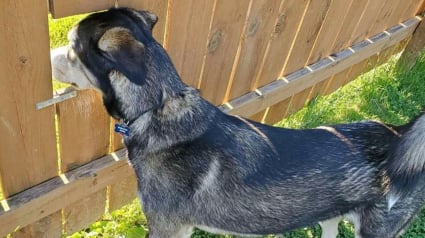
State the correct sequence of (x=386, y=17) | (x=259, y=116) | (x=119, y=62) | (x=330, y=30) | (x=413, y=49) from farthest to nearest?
(x=413, y=49) < (x=386, y=17) < (x=259, y=116) < (x=330, y=30) < (x=119, y=62)

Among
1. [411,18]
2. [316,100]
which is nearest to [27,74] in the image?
[316,100]

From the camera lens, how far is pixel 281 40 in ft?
12.3

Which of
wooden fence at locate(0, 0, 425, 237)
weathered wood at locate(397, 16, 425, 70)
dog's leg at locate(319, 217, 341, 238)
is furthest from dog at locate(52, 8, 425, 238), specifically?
weathered wood at locate(397, 16, 425, 70)

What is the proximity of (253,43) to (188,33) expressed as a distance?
0.69 metres

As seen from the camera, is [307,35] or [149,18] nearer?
[149,18]

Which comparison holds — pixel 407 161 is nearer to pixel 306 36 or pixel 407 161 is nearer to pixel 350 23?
pixel 306 36

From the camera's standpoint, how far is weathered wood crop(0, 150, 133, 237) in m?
2.80

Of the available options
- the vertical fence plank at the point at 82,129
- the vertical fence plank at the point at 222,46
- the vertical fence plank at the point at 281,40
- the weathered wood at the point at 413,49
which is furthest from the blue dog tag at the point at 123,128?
the weathered wood at the point at 413,49

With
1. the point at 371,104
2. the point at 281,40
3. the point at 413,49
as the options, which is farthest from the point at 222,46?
the point at 413,49

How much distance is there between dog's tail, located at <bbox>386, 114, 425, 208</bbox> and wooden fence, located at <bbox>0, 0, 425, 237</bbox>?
49.5 inches

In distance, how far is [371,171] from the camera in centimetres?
276

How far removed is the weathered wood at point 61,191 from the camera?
2.80 metres

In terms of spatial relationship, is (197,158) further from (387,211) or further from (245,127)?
(387,211)

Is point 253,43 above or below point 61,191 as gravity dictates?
above
